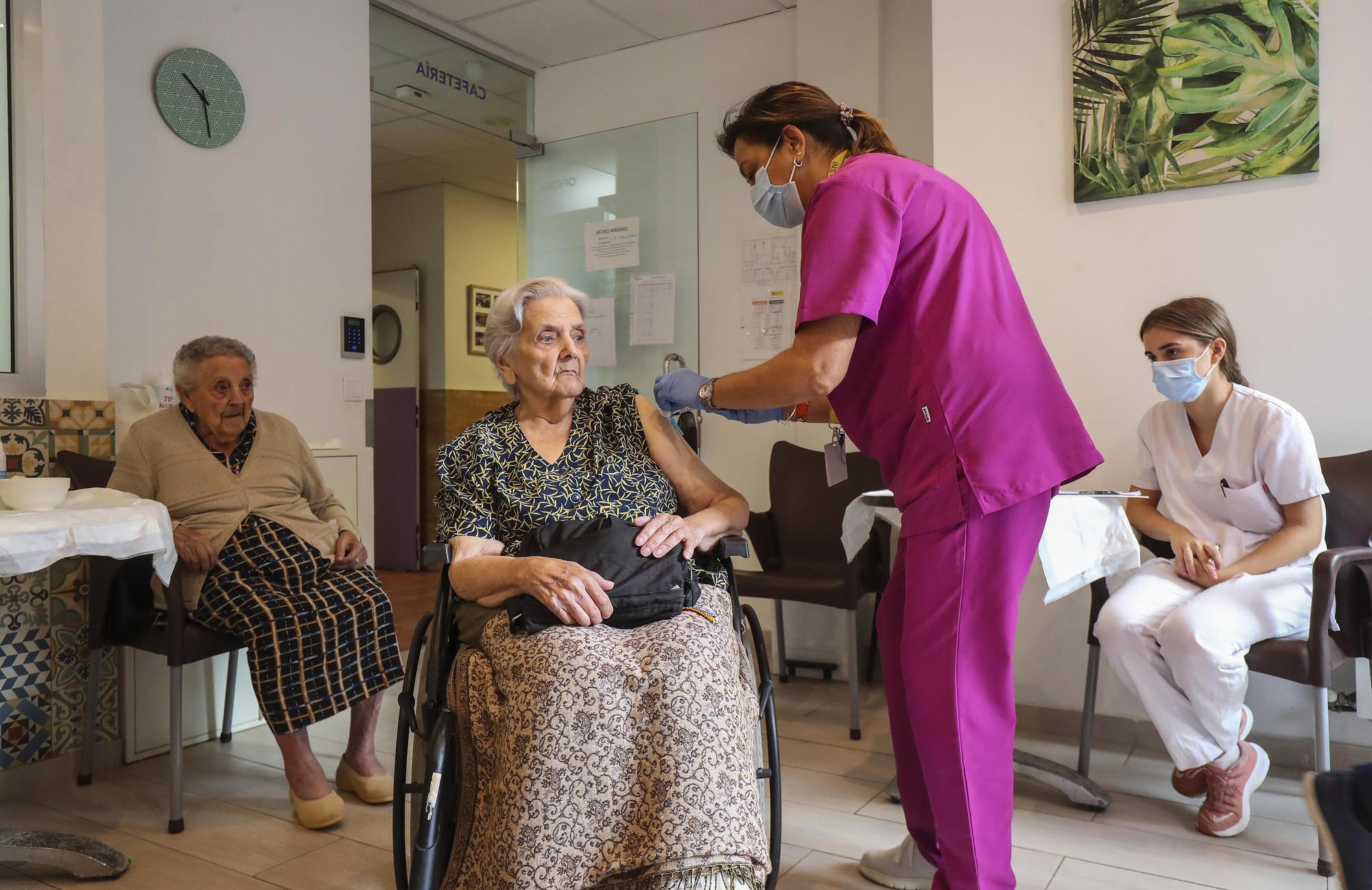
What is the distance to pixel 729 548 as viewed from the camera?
183cm

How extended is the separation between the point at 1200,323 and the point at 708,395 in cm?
140

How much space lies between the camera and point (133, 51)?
9.53ft

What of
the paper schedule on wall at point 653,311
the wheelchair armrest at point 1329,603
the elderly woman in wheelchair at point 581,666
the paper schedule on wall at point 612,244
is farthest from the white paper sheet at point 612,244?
the wheelchair armrest at point 1329,603

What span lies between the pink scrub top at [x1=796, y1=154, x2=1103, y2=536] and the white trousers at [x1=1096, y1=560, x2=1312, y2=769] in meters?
0.85

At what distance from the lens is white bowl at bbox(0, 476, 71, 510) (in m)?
1.98

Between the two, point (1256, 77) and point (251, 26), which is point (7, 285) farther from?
point (1256, 77)

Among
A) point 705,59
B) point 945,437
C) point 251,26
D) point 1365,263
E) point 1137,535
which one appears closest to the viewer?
point 945,437

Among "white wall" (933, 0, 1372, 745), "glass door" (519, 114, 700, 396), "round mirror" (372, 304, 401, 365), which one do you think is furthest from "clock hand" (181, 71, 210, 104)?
"round mirror" (372, 304, 401, 365)

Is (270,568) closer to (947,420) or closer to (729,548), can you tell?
(729,548)

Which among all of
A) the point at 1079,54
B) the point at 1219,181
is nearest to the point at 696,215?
the point at 1079,54

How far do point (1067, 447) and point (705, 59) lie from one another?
3065 mm

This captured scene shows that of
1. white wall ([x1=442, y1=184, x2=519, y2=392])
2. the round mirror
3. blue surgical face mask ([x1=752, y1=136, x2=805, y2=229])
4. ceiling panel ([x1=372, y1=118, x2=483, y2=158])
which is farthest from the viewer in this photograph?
the round mirror

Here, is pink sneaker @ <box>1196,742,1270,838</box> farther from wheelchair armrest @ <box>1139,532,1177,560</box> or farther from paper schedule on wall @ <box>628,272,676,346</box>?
paper schedule on wall @ <box>628,272,676,346</box>

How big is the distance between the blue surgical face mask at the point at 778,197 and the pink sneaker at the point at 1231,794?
1609 millimetres
